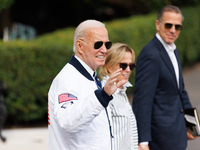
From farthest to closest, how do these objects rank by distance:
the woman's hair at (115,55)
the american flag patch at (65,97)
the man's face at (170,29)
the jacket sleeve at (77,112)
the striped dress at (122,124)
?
the man's face at (170,29)
the woman's hair at (115,55)
the striped dress at (122,124)
the american flag patch at (65,97)
the jacket sleeve at (77,112)

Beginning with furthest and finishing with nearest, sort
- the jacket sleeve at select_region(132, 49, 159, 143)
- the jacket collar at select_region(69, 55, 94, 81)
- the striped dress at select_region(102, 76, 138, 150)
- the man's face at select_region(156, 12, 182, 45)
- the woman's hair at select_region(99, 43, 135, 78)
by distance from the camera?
1. the man's face at select_region(156, 12, 182, 45)
2. the jacket sleeve at select_region(132, 49, 159, 143)
3. the woman's hair at select_region(99, 43, 135, 78)
4. the striped dress at select_region(102, 76, 138, 150)
5. the jacket collar at select_region(69, 55, 94, 81)

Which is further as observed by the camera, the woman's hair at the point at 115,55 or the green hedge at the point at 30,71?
the green hedge at the point at 30,71

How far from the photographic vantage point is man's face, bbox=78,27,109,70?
7.34 ft

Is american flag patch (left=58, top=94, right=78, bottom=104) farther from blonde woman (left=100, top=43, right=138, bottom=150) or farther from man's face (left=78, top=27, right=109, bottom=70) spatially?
blonde woman (left=100, top=43, right=138, bottom=150)

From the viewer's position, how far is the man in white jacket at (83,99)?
1868 millimetres

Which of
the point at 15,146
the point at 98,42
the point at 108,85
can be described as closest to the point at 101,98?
the point at 108,85

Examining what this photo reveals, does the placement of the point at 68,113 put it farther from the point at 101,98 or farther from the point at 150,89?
the point at 150,89

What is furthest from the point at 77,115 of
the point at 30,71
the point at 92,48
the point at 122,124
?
the point at 30,71

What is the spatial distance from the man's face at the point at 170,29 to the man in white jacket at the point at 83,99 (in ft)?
4.55

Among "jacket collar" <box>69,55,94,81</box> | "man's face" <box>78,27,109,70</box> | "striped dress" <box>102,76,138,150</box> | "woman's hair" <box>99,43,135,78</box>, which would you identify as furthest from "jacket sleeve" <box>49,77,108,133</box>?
"woman's hair" <box>99,43,135,78</box>

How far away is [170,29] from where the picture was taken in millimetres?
3477

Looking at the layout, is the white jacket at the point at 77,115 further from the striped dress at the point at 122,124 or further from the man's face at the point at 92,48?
the striped dress at the point at 122,124

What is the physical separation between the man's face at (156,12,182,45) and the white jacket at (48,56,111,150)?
1.50m

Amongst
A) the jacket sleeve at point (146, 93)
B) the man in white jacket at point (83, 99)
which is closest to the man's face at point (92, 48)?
the man in white jacket at point (83, 99)
